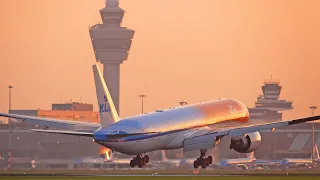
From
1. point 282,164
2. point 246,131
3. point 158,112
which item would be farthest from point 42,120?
point 282,164

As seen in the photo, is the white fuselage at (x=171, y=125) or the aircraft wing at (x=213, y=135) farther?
the aircraft wing at (x=213, y=135)

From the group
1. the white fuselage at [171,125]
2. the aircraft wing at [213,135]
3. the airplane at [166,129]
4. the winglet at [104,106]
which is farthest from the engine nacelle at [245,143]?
the winglet at [104,106]

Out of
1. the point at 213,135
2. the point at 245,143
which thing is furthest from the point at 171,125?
the point at 245,143

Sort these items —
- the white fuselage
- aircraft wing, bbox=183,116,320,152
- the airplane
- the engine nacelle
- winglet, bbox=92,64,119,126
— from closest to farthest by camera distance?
the white fuselage → the airplane → winglet, bbox=92,64,119,126 → aircraft wing, bbox=183,116,320,152 → the engine nacelle

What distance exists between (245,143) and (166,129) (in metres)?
8.49

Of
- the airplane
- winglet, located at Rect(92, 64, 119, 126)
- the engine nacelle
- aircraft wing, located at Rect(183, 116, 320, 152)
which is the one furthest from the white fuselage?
the engine nacelle

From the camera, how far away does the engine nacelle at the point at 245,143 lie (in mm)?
107000

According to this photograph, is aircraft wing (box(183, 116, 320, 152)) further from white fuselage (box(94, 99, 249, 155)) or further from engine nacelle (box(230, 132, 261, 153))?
engine nacelle (box(230, 132, 261, 153))

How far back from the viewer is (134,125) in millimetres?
100062

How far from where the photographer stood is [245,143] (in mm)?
107062

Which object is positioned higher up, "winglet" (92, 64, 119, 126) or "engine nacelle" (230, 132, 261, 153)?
"winglet" (92, 64, 119, 126)

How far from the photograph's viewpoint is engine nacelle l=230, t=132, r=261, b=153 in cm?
10700

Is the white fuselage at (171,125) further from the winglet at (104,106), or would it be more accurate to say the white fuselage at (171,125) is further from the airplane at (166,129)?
the winglet at (104,106)

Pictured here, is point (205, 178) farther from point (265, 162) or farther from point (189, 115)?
point (265, 162)
